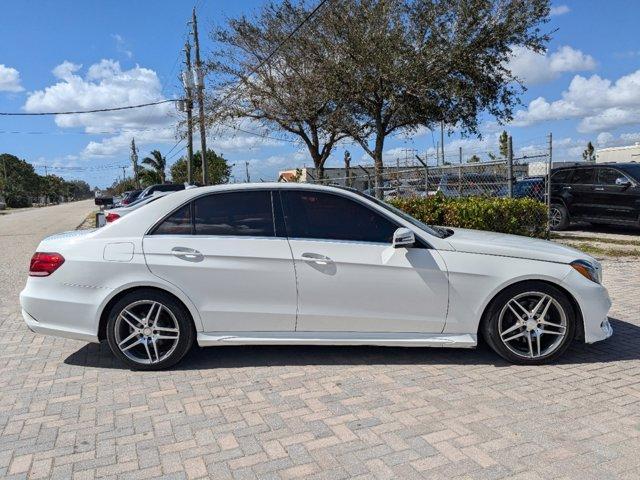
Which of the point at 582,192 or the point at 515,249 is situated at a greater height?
the point at 582,192

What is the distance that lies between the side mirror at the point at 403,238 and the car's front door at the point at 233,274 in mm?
853

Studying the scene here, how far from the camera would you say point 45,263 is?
15.3ft

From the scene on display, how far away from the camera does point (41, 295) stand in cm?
464

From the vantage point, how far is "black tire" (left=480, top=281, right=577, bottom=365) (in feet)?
14.6

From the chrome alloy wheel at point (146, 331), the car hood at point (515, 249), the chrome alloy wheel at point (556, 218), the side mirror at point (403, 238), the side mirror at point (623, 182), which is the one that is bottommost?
the chrome alloy wheel at point (146, 331)

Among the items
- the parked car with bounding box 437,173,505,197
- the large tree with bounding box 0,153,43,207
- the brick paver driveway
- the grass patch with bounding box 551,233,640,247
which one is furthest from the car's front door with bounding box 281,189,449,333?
the large tree with bounding box 0,153,43,207

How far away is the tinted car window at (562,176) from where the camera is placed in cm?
1392

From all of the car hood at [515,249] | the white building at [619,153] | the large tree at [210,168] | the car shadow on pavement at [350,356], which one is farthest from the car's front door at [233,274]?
the large tree at [210,168]

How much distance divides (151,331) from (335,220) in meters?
1.77

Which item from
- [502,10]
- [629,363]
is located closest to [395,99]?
[502,10]

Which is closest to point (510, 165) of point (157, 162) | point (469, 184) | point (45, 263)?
point (469, 184)

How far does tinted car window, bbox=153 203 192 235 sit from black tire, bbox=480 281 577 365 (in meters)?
2.55

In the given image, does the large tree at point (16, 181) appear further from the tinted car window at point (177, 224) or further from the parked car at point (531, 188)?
the tinted car window at point (177, 224)

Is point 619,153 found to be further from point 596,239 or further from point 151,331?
point 151,331
